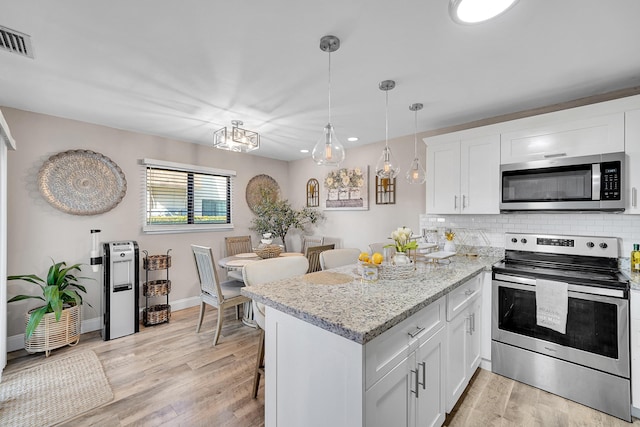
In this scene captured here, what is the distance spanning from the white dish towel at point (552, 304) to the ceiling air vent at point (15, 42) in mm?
3835

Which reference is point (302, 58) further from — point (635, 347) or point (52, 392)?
point (52, 392)

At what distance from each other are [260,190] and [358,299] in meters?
3.71

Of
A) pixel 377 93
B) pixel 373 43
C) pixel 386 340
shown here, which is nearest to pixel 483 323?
pixel 386 340

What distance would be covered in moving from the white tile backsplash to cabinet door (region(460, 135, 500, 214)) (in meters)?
0.32

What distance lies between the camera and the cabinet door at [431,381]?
1.45m

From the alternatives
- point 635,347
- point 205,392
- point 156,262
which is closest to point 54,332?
point 156,262

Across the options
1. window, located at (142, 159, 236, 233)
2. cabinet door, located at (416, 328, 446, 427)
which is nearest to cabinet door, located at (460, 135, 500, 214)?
cabinet door, located at (416, 328, 446, 427)

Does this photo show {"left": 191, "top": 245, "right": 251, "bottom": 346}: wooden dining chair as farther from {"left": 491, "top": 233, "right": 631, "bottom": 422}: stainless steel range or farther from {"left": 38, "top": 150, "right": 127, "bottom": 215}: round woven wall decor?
{"left": 491, "top": 233, "right": 631, "bottom": 422}: stainless steel range

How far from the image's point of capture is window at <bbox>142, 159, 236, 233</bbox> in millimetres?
3721

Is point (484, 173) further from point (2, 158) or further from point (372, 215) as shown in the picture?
point (2, 158)

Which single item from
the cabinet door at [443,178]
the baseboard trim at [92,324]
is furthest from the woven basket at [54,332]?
the cabinet door at [443,178]

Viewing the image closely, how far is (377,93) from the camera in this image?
245 cm

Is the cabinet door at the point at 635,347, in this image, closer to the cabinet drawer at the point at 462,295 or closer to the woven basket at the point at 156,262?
the cabinet drawer at the point at 462,295

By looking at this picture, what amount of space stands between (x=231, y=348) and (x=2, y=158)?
8.22 feet
